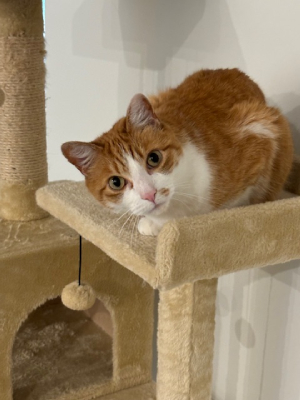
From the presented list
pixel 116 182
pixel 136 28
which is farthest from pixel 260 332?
pixel 136 28

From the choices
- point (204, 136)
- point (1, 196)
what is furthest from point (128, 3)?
point (204, 136)

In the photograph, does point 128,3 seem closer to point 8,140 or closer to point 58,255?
point 8,140

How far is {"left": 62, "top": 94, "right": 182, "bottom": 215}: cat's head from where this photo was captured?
0.82 m

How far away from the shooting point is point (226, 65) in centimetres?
129

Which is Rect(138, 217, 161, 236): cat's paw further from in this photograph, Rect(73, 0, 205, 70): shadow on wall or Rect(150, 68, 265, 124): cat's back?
Rect(73, 0, 205, 70): shadow on wall

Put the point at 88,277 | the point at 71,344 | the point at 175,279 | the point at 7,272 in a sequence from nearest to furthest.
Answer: the point at 175,279 < the point at 7,272 < the point at 88,277 < the point at 71,344

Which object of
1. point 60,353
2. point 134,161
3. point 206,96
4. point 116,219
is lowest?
point 60,353

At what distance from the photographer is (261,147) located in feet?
3.10

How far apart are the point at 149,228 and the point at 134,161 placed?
0.41ft

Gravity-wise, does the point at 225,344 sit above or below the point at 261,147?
below

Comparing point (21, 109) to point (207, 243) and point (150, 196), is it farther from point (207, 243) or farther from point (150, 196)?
point (207, 243)

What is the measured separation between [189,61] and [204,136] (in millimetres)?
547

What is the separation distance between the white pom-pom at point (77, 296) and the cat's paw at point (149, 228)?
0.27m

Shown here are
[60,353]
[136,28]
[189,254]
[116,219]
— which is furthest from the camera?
[136,28]
